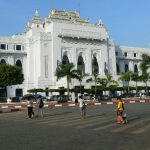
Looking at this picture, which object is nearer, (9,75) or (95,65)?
(9,75)

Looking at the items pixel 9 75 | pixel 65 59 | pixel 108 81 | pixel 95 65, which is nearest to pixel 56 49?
pixel 65 59

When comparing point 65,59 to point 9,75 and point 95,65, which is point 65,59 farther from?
point 9,75

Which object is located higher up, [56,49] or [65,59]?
[56,49]

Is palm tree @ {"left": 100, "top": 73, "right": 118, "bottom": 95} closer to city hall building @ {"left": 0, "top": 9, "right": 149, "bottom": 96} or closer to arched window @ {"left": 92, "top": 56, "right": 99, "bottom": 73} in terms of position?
city hall building @ {"left": 0, "top": 9, "right": 149, "bottom": 96}

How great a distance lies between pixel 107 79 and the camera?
8162 centimetres

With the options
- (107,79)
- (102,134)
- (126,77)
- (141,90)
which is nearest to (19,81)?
(107,79)

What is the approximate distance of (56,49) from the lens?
290ft

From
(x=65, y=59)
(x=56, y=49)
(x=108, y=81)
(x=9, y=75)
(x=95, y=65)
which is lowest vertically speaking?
(x=108, y=81)

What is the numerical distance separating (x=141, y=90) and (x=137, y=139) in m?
78.6

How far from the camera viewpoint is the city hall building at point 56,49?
3401 inches

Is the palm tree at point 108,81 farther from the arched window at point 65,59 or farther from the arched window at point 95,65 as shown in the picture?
the arched window at point 65,59

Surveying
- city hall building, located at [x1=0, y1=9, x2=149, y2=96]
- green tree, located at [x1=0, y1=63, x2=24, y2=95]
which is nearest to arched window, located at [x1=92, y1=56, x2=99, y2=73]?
city hall building, located at [x1=0, y1=9, x2=149, y2=96]

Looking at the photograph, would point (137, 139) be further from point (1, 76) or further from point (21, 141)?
point (1, 76)

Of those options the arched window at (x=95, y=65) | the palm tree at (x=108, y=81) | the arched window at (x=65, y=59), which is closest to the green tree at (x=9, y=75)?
the palm tree at (x=108, y=81)
